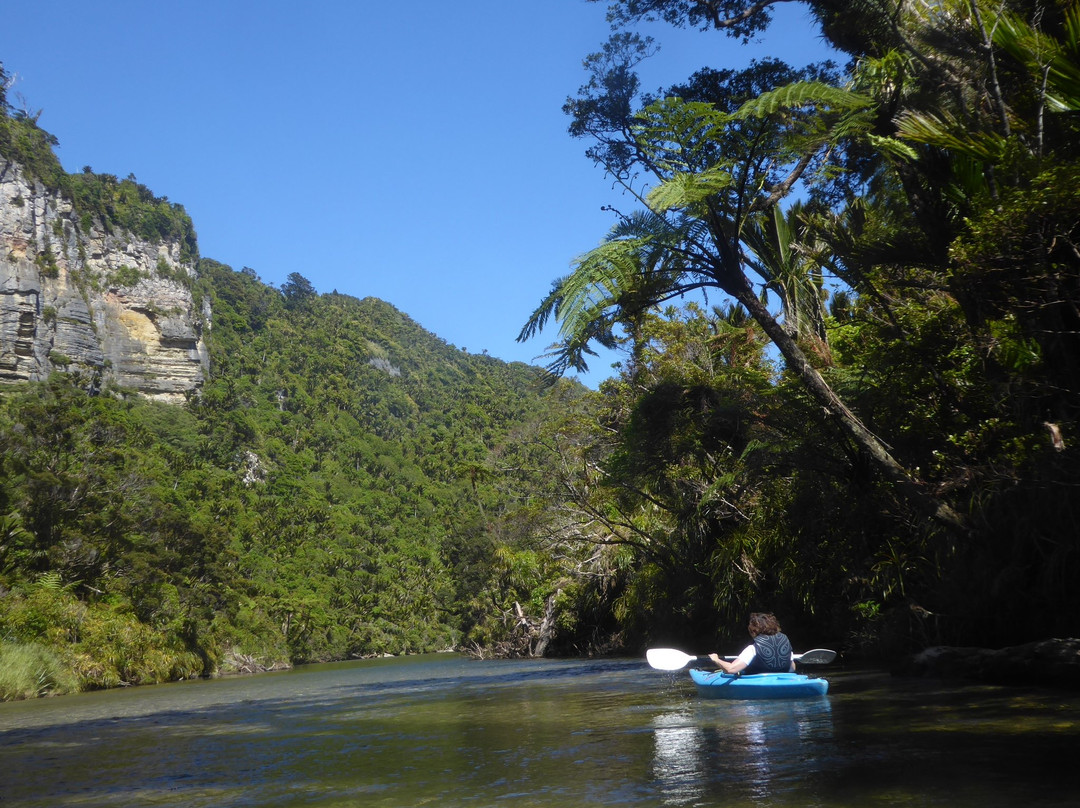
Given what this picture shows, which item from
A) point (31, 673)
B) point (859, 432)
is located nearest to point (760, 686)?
point (859, 432)

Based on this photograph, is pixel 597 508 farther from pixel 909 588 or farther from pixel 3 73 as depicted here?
pixel 3 73

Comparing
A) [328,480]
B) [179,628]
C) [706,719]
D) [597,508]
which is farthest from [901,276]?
[328,480]

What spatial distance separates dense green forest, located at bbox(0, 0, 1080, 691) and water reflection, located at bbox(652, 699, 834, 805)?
10.2 ft

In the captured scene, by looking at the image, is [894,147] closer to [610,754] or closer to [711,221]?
[711,221]

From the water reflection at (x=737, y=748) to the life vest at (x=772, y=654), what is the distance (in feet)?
1.16

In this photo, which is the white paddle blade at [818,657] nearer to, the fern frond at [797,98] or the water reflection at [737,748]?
the water reflection at [737,748]

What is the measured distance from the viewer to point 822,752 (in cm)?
532

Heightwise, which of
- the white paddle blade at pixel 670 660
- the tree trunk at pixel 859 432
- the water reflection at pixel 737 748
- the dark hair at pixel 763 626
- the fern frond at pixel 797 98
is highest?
the fern frond at pixel 797 98

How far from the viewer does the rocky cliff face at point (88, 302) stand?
212 feet

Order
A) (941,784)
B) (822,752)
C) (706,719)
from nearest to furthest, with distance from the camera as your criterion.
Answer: (941,784), (822,752), (706,719)

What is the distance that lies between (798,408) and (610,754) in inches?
306

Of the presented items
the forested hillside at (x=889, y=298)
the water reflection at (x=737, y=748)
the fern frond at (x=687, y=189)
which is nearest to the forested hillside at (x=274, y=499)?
the forested hillside at (x=889, y=298)

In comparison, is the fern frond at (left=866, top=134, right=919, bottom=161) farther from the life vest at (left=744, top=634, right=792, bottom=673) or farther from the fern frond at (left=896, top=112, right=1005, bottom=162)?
the life vest at (left=744, top=634, right=792, bottom=673)

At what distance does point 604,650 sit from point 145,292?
7453cm
